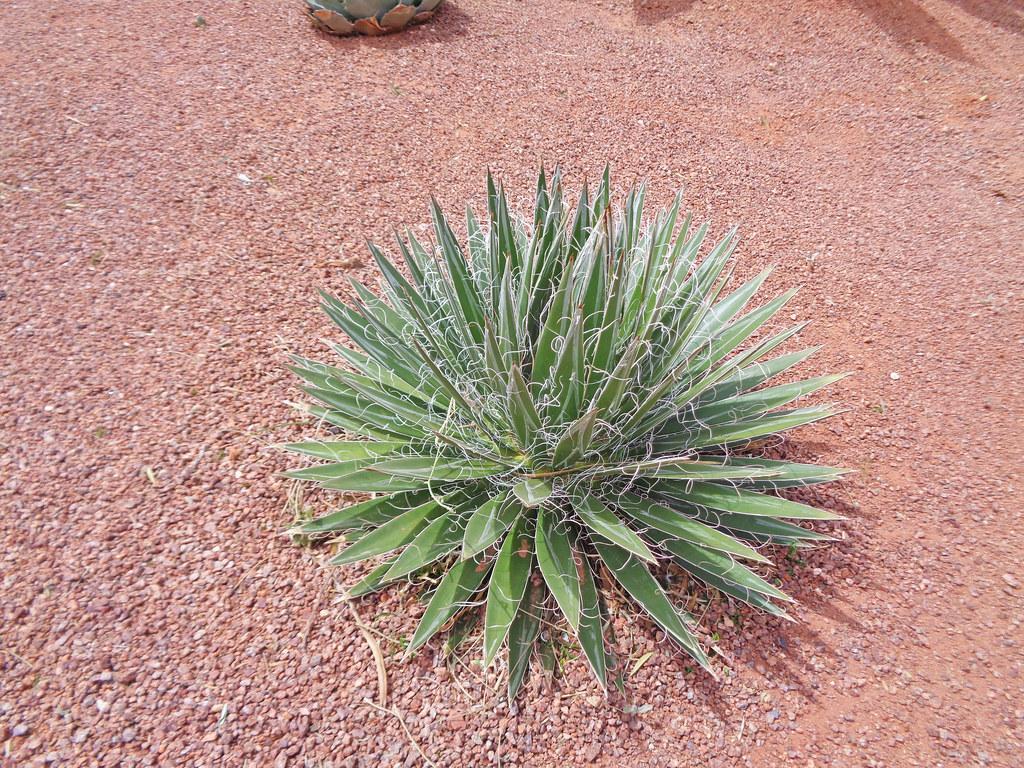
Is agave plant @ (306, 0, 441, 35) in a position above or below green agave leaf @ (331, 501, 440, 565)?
below

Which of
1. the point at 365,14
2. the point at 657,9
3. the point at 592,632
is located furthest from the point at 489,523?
the point at 657,9

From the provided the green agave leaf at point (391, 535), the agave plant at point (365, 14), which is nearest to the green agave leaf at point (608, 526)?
the green agave leaf at point (391, 535)

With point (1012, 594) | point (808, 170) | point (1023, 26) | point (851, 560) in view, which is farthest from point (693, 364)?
point (1023, 26)

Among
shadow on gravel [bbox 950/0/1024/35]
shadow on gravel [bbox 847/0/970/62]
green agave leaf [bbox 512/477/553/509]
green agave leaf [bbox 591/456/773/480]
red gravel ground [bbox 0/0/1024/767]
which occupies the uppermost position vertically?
shadow on gravel [bbox 950/0/1024/35]

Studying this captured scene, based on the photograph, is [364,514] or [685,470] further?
[364,514]

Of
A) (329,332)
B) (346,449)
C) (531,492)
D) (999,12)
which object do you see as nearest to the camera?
(531,492)

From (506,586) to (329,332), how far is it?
1714mm

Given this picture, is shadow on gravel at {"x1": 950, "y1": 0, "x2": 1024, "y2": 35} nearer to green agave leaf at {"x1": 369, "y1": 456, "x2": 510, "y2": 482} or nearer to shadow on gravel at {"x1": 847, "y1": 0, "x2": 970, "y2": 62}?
shadow on gravel at {"x1": 847, "y1": 0, "x2": 970, "y2": 62}

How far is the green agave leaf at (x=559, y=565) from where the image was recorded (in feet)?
5.67

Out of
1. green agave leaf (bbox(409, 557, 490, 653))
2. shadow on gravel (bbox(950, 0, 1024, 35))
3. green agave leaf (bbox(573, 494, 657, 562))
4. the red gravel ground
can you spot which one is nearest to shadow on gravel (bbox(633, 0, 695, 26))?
the red gravel ground

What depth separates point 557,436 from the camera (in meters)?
1.93

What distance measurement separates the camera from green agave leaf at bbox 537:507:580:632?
173cm

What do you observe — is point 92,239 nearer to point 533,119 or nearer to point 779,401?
point 533,119

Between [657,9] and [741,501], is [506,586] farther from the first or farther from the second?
[657,9]
